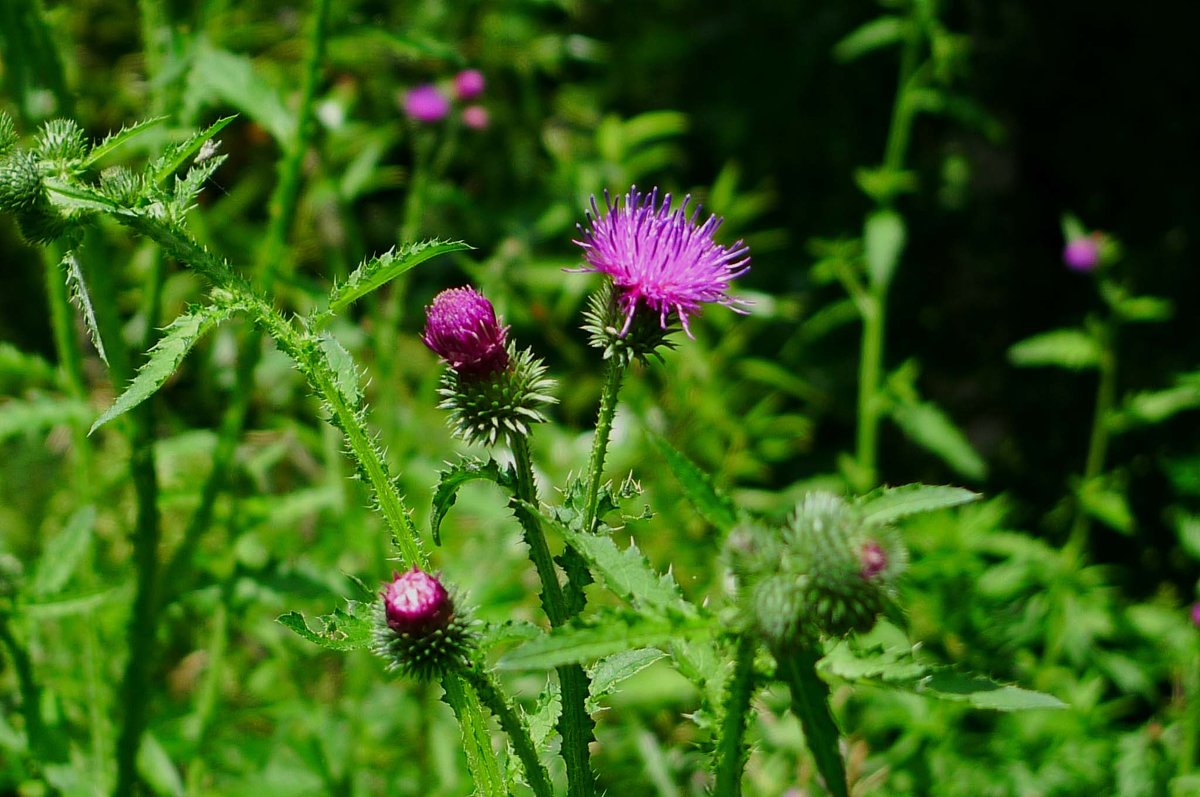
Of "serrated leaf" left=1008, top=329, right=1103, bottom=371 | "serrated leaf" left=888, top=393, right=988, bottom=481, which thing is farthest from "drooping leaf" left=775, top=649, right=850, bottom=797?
"serrated leaf" left=1008, top=329, right=1103, bottom=371

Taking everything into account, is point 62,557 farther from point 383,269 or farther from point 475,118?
point 475,118

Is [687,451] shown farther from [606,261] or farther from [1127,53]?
[1127,53]

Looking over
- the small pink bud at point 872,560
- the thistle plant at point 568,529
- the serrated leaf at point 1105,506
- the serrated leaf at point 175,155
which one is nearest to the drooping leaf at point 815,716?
the thistle plant at point 568,529

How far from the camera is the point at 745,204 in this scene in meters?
4.55

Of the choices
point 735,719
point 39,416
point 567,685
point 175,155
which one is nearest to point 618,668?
point 567,685

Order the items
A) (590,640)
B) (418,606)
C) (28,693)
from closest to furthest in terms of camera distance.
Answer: (590,640) < (418,606) < (28,693)

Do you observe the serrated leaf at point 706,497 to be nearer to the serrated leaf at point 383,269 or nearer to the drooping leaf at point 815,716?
the drooping leaf at point 815,716

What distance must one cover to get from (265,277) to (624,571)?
1.59 meters

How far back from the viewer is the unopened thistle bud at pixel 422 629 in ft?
4.59

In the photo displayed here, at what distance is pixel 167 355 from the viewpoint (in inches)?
55.6

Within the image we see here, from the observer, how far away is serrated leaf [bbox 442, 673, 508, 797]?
147 centimetres

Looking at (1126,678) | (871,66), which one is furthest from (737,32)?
(1126,678)

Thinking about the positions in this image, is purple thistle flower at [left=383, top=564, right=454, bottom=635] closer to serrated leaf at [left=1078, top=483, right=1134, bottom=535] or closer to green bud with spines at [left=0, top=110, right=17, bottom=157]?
green bud with spines at [left=0, top=110, right=17, bottom=157]

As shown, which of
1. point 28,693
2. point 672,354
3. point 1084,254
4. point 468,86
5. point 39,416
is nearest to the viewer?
point 28,693
